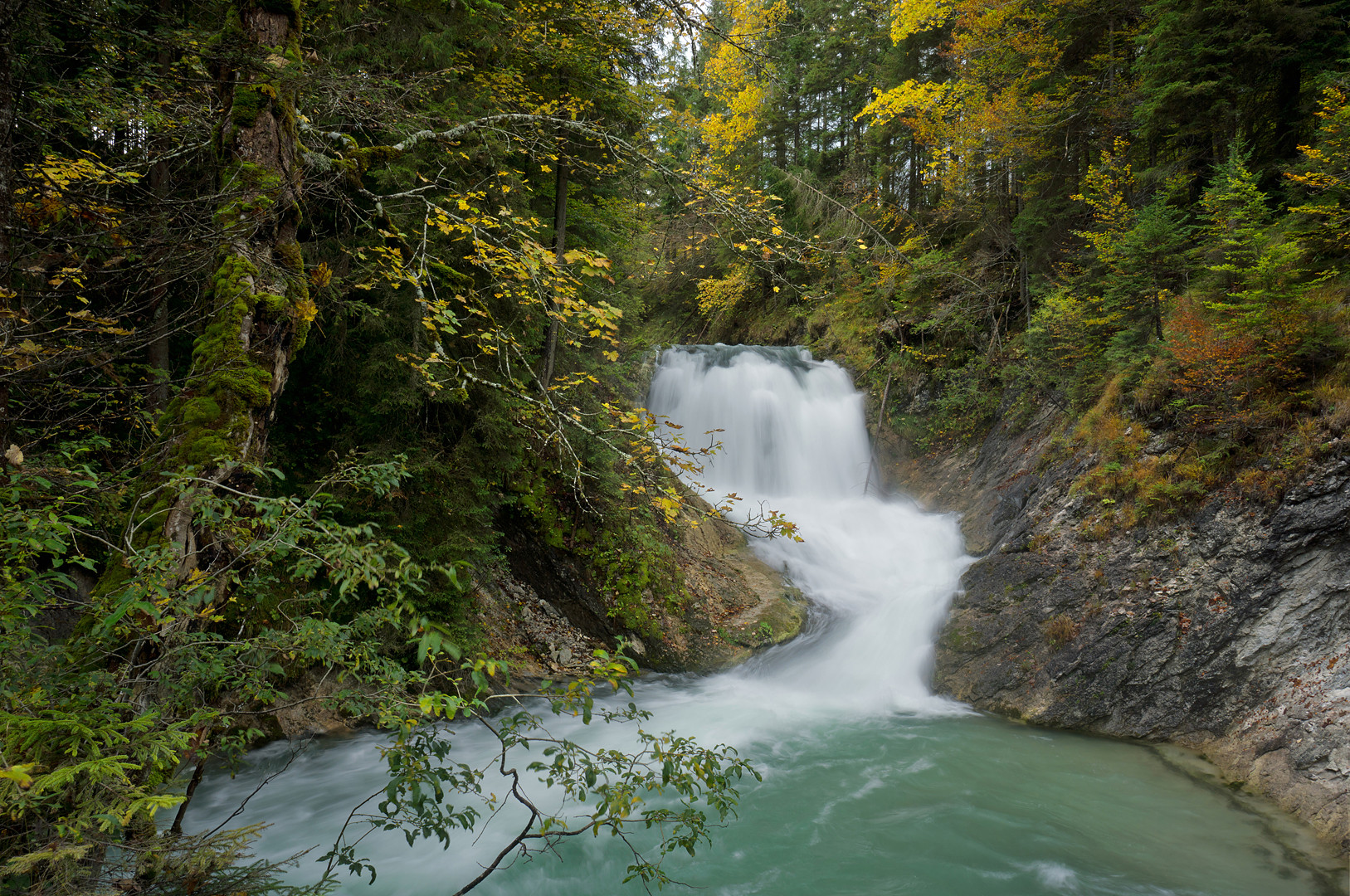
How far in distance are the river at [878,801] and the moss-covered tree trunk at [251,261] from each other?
283 centimetres

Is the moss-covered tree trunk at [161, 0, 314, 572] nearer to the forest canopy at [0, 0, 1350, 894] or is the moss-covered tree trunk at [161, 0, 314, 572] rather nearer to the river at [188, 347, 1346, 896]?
the forest canopy at [0, 0, 1350, 894]

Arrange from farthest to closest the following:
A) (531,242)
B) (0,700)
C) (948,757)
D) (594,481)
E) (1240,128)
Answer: (1240,128) < (594,481) < (948,757) < (531,242) < (0,700)

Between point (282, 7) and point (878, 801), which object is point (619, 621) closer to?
point (878, 801)

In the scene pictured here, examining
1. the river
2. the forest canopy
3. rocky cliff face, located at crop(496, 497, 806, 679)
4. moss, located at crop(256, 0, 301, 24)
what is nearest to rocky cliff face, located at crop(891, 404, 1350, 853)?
the river

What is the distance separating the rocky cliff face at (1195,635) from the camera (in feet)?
17.3

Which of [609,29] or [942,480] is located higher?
[609,29]

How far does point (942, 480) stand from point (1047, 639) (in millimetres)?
4981

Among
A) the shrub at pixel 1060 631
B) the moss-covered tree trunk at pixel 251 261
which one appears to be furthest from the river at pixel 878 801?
the moss-covered tree trunk at pixel 251 261

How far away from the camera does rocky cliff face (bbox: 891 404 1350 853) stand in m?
5.27

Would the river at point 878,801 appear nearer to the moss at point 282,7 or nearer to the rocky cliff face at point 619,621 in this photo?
the rocky cliff face at point 619,621

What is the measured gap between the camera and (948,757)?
6238 millimetres

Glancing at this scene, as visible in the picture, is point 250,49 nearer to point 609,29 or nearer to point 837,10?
point 609,29

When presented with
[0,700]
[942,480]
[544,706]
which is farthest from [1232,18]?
[0,700]

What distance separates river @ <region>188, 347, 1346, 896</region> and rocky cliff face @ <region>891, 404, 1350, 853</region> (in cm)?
32
